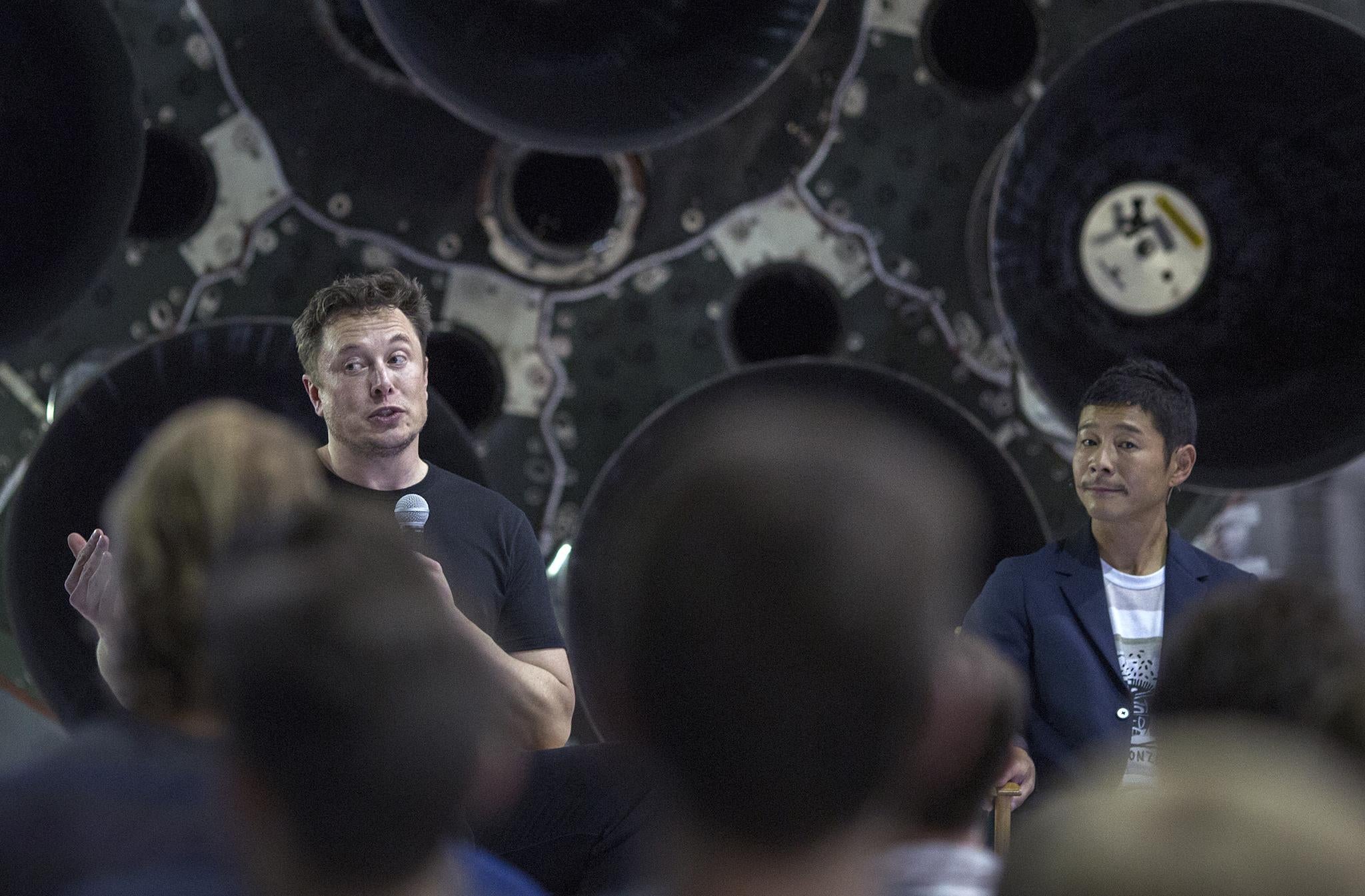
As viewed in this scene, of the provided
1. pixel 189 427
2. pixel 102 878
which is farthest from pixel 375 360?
pixel 102 878

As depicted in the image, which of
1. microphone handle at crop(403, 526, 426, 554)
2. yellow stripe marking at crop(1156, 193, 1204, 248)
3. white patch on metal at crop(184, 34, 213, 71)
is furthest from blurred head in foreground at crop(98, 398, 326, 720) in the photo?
yellow stripe marking at crop(1156, 193, 1204, 248)

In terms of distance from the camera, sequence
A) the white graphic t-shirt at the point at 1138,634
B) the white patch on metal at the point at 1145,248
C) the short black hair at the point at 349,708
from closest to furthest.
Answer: the short black hair at the point at 349,708 → the white graphic t-shirt at the point at 1138,634 → the white patch on metal at the point at 1145,248

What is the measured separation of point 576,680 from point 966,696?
64.4 inches

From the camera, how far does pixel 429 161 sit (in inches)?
107

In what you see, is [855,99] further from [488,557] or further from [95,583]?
[95,583]

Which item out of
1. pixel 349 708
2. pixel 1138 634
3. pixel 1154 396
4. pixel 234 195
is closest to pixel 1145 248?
pixel 1154 396

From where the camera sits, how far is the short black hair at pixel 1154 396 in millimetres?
2102

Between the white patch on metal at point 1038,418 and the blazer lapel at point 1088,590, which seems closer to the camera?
the blazer lapel at point 1088,590

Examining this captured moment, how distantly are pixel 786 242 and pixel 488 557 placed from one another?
41.6 inches

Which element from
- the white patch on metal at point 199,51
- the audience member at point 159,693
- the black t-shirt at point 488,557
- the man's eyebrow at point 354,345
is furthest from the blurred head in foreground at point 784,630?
the white patch on metal at point 199,51

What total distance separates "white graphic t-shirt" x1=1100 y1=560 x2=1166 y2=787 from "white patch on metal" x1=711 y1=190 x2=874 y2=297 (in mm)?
923

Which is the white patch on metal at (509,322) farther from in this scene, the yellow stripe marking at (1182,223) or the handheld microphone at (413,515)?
the yellow stripe marking at (1182,223)

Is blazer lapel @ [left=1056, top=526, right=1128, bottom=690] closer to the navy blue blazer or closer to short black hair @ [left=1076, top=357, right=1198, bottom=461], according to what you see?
the navy blue blazer

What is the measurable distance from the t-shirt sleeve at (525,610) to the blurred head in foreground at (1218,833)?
1523mm
